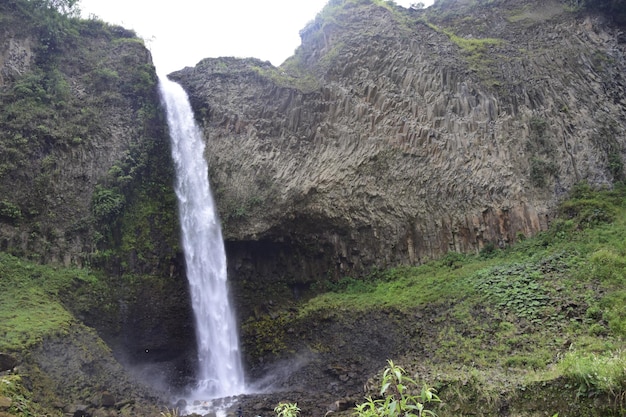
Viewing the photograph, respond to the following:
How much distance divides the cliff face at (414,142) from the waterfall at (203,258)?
0.79 meters

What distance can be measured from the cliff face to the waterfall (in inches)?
31.1

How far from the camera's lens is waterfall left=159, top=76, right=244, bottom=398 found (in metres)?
17.8

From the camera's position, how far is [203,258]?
1983 centimetres

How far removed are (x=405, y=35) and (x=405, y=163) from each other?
743cm

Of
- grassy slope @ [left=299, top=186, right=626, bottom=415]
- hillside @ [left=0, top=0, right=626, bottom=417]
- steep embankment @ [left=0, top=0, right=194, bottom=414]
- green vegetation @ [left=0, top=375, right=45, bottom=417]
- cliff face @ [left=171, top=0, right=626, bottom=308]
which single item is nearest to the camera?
grassy slope @ [left=299, top=186, right=626, bottom=415]

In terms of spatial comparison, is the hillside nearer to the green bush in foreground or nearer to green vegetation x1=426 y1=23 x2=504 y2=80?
green vegetation x1=426 y1=23 x2=504 y2=80

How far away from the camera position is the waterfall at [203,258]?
17.8 m

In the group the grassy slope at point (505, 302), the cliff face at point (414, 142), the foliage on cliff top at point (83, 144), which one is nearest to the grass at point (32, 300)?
the grassy slope at point (505, 302)

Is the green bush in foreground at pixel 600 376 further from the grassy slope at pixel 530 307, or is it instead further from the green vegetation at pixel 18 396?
the green vegetation at pixel 18 396

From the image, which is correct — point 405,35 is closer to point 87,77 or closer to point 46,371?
point 87,77

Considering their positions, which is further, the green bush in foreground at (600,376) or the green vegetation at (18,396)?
the green vegetation at (18,396)

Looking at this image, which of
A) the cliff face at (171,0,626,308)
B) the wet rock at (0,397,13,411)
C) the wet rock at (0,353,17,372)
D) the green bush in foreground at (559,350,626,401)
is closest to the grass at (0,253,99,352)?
the wet rock at (0,353,17,372)

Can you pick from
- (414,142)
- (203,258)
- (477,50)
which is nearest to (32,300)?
(203,258)

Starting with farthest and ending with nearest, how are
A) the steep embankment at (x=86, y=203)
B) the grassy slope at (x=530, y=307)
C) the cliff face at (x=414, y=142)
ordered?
1. the cliff face at (x=414, y=142)
2. the steep embankment at (x=86, y=203)
3. the grassy slope at (x=530, y=307)
